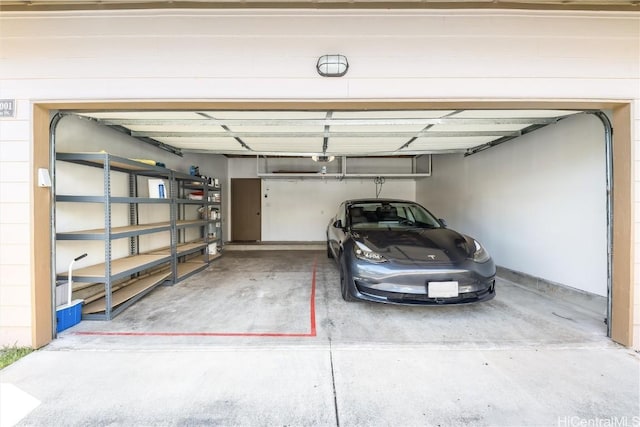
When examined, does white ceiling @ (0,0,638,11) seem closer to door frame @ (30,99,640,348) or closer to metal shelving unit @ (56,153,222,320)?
door frame @ (30,99,640,348)

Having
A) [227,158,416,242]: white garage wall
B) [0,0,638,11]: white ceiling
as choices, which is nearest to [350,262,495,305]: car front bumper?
[0,0,638,11]: white ceiling

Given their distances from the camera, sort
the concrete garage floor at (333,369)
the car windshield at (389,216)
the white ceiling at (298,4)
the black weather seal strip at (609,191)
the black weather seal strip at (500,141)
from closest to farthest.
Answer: the concrete garage floor at (333,369) → the white ceiling at (298,4) → the black weather seal strip at (609,191) → the black weather seal strip at (500,141) → the car windshield at (389,216)

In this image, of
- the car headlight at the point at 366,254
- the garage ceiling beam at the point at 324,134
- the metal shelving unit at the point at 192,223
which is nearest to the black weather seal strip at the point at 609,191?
the garage ceiling beam at the point at 324,134

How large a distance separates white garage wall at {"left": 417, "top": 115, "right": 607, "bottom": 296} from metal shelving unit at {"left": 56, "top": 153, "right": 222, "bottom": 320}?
5.17 metres

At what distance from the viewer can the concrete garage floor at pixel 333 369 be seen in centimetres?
145

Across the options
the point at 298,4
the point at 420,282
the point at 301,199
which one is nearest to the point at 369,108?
the point at 298,4

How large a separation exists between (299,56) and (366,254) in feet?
6.50

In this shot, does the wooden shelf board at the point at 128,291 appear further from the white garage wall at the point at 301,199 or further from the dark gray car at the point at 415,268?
the white garage wall at the point at 301,199

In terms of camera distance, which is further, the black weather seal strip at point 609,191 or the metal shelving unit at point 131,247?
the metal shelving unit at point 131,247

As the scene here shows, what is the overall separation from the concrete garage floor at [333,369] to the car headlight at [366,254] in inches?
24.2

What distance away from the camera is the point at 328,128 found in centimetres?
333

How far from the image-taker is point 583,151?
2898 millimetres

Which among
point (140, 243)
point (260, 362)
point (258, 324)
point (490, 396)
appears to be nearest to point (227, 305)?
point (258, 324)

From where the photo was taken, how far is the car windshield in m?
3.64
